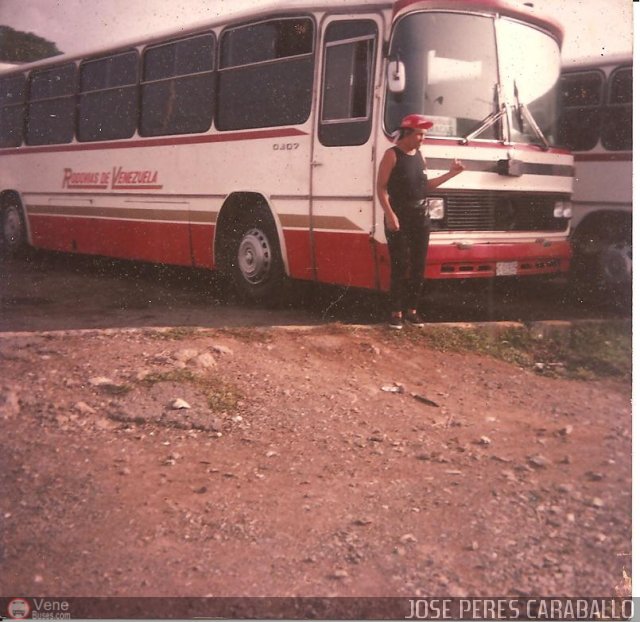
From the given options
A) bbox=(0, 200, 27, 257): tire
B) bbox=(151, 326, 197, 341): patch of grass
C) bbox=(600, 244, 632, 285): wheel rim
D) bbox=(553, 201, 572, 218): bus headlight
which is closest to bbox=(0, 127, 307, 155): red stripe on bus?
bbox=(0, 200, 27, 257): tire

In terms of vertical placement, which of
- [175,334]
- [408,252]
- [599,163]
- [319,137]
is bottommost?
[175,334]

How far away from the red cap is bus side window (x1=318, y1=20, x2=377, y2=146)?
411mm

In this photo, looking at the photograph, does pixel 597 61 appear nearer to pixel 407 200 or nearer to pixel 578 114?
pixel 578 114

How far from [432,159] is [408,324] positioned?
4.03 ft

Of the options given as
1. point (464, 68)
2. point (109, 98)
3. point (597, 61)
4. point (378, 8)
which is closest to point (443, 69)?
point (464, 68)

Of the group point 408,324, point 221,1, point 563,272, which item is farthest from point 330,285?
point 221,1

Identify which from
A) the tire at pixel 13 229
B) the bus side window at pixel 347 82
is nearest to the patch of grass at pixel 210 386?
the bus side window at pixel 347 82

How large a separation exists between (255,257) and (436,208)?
1.91 m

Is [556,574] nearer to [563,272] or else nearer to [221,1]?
[563,272]

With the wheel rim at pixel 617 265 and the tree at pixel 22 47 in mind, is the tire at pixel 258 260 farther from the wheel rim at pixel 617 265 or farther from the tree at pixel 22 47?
the wheel rim at pixel 617 265

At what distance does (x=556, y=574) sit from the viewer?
3771 mm

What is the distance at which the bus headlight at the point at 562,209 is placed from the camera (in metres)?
6.68

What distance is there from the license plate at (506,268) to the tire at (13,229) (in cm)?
539

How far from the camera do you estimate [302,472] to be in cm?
442
